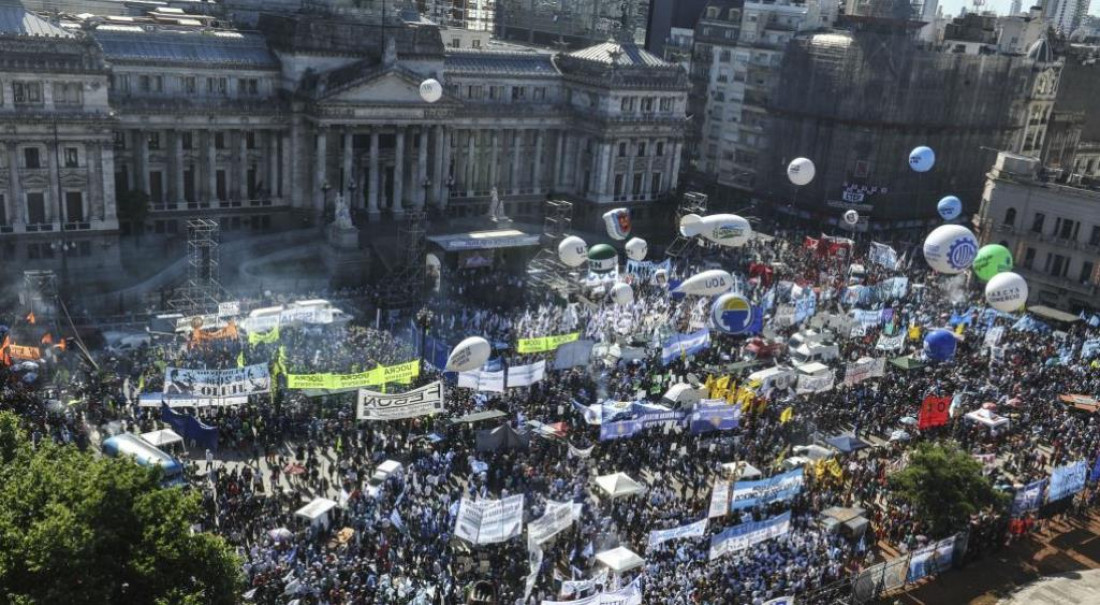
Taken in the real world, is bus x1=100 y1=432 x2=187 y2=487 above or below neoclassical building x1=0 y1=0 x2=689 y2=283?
below

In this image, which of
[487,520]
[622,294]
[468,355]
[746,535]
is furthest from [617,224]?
[487,520]

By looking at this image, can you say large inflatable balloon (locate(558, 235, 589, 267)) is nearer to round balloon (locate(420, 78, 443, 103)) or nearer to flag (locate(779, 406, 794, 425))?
round balloon (locate(420, 78, 443, 103))

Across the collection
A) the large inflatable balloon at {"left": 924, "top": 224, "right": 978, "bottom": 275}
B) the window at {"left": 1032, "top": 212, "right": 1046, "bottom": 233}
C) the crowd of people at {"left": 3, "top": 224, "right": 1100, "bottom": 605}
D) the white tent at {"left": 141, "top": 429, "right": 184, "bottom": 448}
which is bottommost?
the crowd of people at {"left": 3, "top": 224, "right": 1100, "bottom": 605}

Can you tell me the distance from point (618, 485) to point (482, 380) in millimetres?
8062

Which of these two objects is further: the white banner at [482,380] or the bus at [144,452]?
the white banner at [482,380]

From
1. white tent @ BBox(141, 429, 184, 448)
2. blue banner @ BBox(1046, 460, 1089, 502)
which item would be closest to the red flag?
blue banner @ BBox(1046, 460, 1089, 502)

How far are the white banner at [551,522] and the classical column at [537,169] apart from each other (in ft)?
188

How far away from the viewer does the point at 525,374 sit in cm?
4572

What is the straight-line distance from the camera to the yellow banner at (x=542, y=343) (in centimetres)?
4916

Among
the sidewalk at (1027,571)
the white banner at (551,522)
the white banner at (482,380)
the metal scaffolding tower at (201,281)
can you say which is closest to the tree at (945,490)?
the sidewalk at (1027,571)

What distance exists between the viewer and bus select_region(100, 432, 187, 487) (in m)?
37.0

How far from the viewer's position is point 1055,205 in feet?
247

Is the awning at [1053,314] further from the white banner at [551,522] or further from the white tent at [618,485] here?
the white banner at [551,522]

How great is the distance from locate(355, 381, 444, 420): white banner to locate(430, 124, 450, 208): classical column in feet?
135
